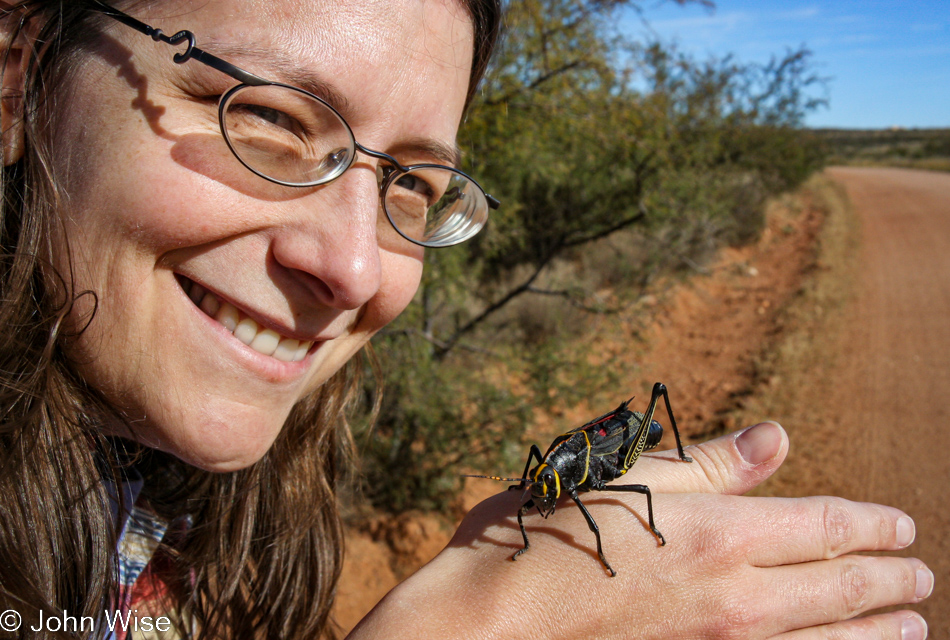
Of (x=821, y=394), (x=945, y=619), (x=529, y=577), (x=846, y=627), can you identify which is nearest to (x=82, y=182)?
(x=529, y=577)

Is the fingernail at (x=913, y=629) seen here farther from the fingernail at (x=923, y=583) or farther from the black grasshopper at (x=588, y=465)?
the black grasshopper at (x=588, y=465)

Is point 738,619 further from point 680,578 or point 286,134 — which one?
point 286,134

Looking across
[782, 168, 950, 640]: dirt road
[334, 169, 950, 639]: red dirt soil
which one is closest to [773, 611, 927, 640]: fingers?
[334, 169, 950, 639]: red dirt soil

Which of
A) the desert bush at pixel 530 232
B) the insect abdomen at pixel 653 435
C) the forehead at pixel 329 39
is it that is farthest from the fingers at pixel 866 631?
the desert bush at pixel 530 232

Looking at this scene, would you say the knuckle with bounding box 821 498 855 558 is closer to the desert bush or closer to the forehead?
the forehead

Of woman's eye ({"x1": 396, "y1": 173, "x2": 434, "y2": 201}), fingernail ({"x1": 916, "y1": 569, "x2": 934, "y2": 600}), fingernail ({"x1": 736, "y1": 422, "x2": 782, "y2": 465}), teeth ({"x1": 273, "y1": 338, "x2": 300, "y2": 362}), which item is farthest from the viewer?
fingernail ({"x1": 736, "y1": 422, "x2": 782, "y2": 465})

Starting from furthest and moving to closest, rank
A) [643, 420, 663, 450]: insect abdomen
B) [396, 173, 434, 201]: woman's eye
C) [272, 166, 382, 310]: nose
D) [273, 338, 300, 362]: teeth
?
[643, 420, 663, 450]: insect abdomen
[396, 173, 434, 201]: woman's eye
[273, 338, 300, 362]: teeth
[272, 166, 382, 310]: nose

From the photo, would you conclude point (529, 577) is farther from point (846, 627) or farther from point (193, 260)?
point (193, 260)

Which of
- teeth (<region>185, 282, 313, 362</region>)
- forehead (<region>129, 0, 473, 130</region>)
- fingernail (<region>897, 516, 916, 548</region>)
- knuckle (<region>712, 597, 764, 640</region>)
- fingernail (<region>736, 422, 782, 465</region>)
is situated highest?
forehead (<region>129, 0, 473, 130</region>)
